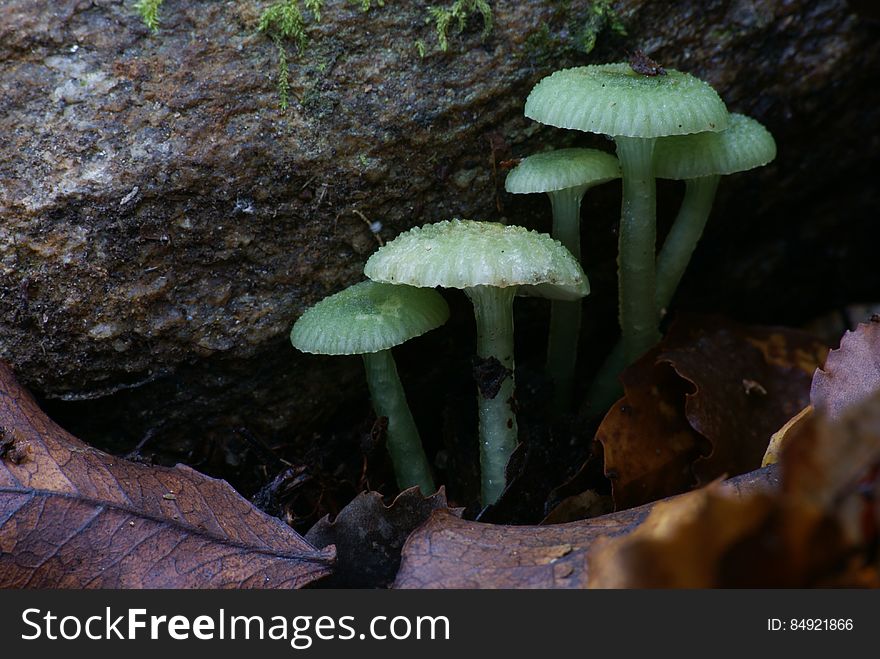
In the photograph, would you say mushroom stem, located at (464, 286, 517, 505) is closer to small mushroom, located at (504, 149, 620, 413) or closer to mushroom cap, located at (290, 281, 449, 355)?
mushroom cap, located at (290, 281, 449, 355)

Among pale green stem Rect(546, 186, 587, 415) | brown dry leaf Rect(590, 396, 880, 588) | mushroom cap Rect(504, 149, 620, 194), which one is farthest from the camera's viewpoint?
pale green stem Rect(546, 186, 587, 415)

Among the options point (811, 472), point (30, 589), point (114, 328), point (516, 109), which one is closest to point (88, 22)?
point (114, 328)

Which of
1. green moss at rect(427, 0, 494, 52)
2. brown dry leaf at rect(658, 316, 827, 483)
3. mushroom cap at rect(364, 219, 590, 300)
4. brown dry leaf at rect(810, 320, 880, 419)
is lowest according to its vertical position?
brown dry leaf at rect(658, 316, 827, 483)

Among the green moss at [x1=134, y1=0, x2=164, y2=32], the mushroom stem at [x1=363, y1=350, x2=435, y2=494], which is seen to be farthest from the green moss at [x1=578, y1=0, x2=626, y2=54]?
the green moss at [x1=134, y1=0, x2=164, y2=32]

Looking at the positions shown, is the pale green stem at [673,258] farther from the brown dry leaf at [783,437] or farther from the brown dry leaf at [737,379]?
the brown dry leaf at [783,437]

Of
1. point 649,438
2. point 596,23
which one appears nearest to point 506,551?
point 649,438

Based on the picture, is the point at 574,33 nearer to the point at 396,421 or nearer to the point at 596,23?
the point at 596,23
